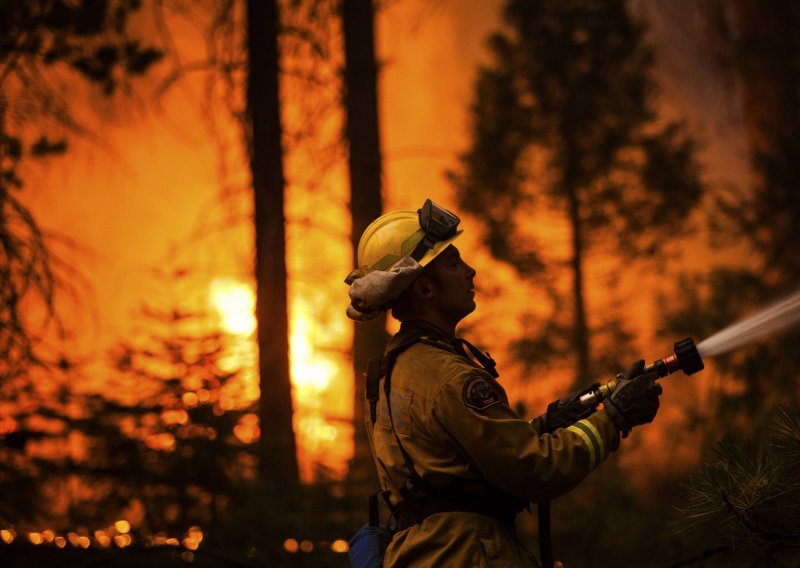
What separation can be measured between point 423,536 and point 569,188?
1880 centimetres

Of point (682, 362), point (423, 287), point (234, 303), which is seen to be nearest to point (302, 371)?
point (234, 303)

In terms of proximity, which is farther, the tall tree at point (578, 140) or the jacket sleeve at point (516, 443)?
the tall tree at point (578, 140)

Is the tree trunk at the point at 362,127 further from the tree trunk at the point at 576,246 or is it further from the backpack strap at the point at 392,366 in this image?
the tree trunk at the point at 576,246

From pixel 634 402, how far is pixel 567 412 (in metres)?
0.36

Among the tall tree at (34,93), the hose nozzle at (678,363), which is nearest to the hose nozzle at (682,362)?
the hose nozzle at (678,363)

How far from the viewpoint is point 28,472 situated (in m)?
8.44

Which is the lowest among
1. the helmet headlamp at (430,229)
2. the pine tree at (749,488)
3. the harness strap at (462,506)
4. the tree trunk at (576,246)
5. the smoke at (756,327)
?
the pine tree at (749,488)

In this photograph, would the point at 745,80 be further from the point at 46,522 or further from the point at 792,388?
the point at 46,522

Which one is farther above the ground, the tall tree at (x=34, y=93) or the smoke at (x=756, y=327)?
the tall tree at (x=34, y=93)

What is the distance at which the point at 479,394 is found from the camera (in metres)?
3.30

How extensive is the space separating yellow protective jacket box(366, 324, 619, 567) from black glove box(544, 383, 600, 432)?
0.25m

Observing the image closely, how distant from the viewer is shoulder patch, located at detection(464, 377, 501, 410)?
3.29m

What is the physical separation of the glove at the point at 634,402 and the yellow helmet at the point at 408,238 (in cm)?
80

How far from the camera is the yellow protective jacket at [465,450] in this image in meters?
3.25
